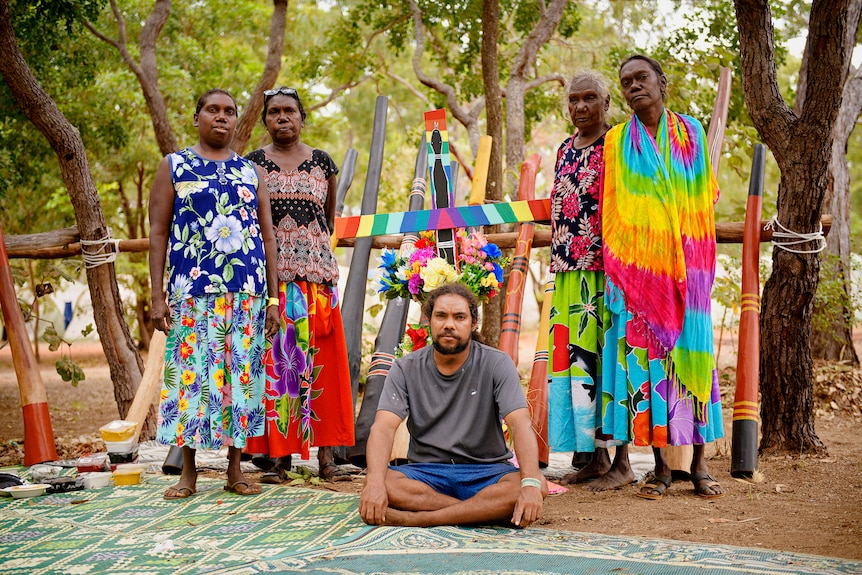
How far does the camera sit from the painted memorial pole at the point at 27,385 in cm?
527

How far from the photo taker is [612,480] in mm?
4438

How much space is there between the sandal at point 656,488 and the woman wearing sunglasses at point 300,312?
162 centimetres

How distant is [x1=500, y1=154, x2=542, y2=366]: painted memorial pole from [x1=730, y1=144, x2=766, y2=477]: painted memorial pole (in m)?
1.28

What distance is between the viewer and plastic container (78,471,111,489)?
4.62 meters

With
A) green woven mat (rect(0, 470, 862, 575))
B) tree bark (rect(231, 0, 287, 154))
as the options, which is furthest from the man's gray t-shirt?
tree bark (rect(231, 0, 287, 154))

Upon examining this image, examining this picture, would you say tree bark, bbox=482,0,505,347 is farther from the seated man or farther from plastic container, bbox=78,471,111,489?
the seated man

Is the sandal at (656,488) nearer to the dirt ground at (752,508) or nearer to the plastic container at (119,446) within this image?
the dirt ground at (752,508)

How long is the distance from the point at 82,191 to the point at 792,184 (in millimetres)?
4722

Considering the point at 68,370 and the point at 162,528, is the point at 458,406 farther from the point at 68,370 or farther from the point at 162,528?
the point at 68,370

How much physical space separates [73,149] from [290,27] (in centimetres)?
1002

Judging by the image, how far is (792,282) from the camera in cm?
502

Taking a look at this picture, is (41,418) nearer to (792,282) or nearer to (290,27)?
(792,282)

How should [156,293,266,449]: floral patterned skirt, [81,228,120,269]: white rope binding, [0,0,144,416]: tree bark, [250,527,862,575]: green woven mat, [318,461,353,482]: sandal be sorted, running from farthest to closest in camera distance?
[81,228,120,269]: white rope binding → [0,0,144,416]: tree bark → [318,461,353,482]: sandal → [156,293,266,449]: floral patterned skirt → [250,527,862,575]: green woven mat

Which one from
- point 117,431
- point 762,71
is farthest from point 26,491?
point 762,71
